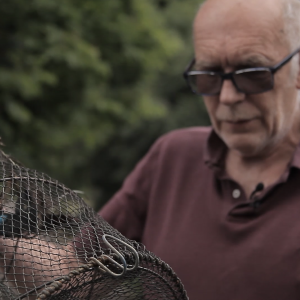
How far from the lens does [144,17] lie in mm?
5602

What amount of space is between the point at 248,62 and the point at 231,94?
0.43ft

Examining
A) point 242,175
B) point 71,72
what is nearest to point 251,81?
point 242,175

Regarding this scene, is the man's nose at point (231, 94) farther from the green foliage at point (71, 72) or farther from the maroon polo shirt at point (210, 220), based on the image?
the green foliage at point (71, 72)

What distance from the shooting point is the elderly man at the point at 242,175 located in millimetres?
1887

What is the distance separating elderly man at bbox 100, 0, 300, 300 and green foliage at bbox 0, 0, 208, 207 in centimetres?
255

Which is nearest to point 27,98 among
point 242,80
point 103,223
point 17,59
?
point 17,59

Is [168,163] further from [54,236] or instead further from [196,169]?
[54,236]

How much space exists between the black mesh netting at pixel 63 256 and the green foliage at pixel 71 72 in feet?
10.1

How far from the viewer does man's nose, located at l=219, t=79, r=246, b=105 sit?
6.73 feet

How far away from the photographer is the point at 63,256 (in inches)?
52.0

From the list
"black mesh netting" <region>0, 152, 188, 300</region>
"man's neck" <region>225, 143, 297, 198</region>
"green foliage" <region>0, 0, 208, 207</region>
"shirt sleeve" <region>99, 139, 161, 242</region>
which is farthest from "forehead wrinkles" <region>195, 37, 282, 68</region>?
"green foliage" <region>0, 0, 208, 207</region>

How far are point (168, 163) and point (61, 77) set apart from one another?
283cm

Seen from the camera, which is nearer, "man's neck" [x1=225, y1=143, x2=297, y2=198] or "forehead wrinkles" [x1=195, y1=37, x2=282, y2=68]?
"forehead wrinkles" [x1=195, y1=37, x2=282, y2=68]

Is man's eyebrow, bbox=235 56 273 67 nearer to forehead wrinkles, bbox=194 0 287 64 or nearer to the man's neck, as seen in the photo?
forehead wrinkles, bbox=194 0 287 64
